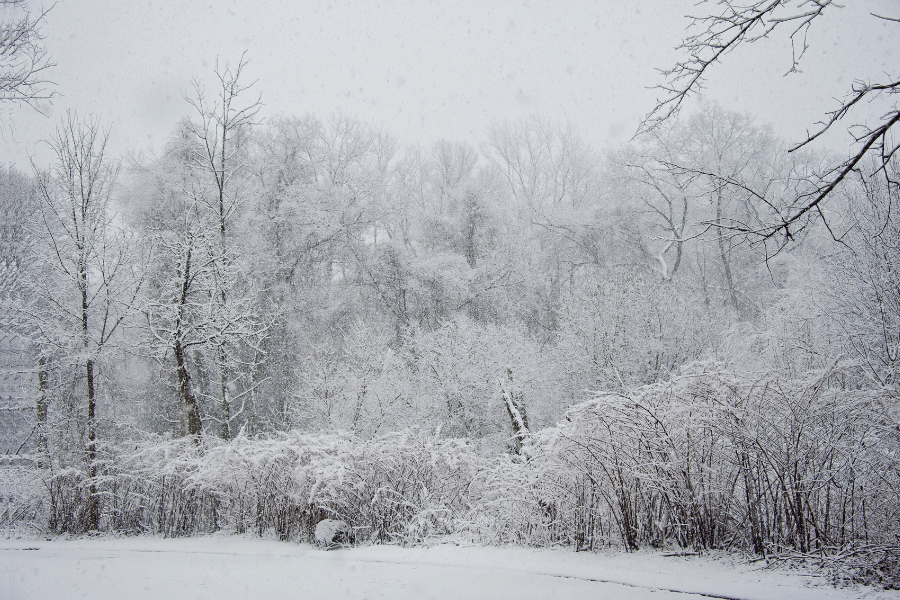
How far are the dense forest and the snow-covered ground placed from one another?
19.7 inches

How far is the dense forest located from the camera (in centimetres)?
436

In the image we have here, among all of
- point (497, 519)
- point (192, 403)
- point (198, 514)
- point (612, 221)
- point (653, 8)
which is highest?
point (612, 221)

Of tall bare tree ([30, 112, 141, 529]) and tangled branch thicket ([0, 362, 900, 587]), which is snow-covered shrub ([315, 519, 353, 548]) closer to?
tangled branch thicket ([0, 362, 900, 587])

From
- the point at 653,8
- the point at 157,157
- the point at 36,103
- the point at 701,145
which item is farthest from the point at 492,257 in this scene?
the point at 36,103

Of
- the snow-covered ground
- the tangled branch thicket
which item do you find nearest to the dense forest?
the tangled branch thicket

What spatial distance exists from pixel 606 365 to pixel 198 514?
1296 cm

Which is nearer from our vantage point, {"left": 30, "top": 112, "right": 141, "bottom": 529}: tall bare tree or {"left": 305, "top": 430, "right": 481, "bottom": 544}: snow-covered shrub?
{"left": 305, "top": 430, "right": 481, "bottom": 544}: snow-covered shrub

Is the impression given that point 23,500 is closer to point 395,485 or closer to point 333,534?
point 333,534

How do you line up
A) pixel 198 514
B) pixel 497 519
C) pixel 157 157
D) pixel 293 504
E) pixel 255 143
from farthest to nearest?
pixel 255 143, pixel 157 157, pixel 198 514, pixel 293 504, pixel 497 519

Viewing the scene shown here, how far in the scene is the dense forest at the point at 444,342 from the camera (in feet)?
14.3

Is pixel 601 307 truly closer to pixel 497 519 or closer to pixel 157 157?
pixel 497 519

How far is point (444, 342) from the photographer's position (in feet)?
61.8

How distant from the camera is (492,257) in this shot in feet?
78.1

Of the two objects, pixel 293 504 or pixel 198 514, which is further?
pixel 198 514
